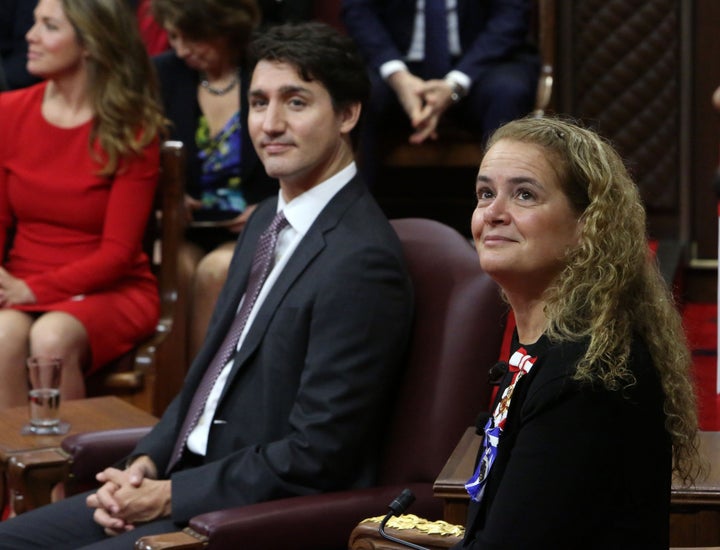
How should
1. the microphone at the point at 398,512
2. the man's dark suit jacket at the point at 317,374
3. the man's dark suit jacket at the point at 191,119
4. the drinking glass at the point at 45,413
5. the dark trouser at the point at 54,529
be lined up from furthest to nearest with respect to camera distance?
the man's dark suit jacket at the point at 191,119 < the drinking glass at the point at 45,413 < the dark trouser at the point at 54,529 < the man's dark suit jacket at the point at 317,374 < the microphone at the point at 398,512

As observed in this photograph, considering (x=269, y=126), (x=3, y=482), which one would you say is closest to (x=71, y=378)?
(x=3, y=482)

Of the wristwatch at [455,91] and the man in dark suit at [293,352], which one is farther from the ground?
the wristwatch at [455,91]

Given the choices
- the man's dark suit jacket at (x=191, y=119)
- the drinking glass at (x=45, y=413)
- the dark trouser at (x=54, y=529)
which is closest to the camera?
the dark trouser at (x=54, y=529)

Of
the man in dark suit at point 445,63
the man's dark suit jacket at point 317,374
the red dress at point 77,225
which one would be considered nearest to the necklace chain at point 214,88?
the man in dark suit at point 445,63

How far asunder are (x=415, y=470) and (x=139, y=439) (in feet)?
2.03

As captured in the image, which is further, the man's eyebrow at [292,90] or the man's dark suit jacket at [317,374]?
the man's eyebrow at [292,90]

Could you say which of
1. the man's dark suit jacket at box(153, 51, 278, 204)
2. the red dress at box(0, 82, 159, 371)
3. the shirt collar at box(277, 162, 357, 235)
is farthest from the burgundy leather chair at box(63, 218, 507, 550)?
the man's dark suit jacket at box(153, 51, 278, 204)

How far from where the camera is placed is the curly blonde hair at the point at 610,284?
5.27 ft

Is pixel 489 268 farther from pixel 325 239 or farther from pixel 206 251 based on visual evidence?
pixel 206 251

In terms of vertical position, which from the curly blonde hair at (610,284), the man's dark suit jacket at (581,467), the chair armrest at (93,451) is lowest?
the chair armrest at (93,451)

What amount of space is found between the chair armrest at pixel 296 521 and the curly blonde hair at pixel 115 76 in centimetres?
156

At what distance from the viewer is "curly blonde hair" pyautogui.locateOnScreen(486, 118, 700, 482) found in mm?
1607

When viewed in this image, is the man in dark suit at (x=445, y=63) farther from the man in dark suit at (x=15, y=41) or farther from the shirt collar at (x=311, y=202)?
the shirt collar at (x=311, y=202)

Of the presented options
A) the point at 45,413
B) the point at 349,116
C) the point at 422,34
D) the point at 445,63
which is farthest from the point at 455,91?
the point at 45,413
